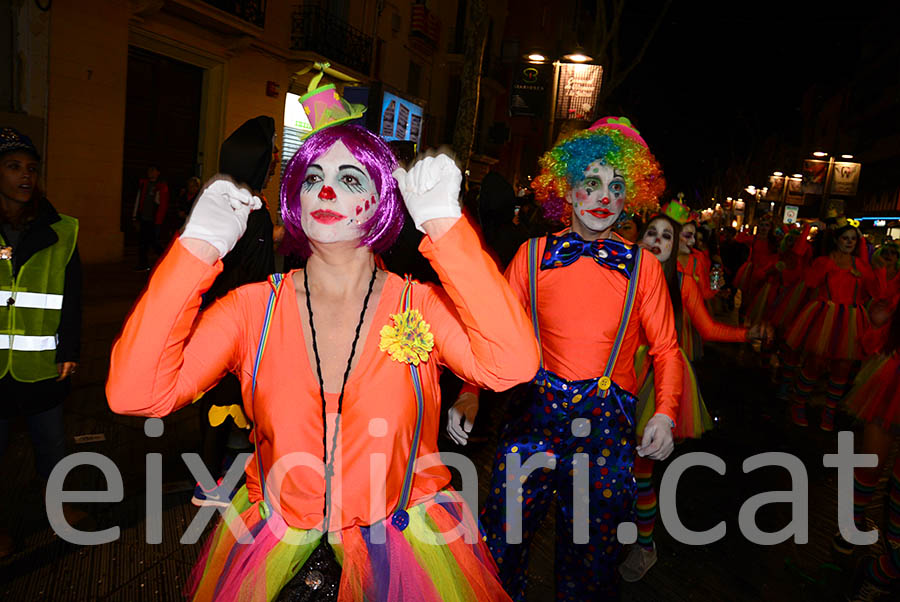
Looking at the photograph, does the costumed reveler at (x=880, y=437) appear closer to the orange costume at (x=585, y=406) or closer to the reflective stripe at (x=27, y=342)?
the orange costume at (x=585, y=406)

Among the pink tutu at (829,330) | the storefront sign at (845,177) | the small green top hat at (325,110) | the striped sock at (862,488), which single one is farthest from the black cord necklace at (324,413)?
the storefront sign at (845,177)

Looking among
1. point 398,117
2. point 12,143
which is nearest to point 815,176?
point 398,117

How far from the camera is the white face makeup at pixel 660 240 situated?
4602 millimetres

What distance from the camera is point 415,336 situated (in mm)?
2076

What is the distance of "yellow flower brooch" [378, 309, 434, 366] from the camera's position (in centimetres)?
205

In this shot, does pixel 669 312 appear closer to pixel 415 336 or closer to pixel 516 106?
pixel 415 336

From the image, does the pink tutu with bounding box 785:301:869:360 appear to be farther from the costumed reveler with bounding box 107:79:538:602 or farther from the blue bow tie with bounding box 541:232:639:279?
the costumed reveler with bounding box 107:79:538:602

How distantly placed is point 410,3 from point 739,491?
23757mm

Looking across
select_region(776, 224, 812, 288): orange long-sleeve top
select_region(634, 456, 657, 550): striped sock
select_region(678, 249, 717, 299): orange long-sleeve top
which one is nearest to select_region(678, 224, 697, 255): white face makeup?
select_region(678, 249, 717, 299): orange long-sleeve top

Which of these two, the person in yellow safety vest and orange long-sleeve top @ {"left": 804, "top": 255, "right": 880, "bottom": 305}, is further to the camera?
orange long-sleeve top @ {"left": 804, "top": 255, "right": 880, "bottom": 305}

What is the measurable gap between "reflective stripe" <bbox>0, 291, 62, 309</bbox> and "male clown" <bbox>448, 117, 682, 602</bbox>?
2453mm

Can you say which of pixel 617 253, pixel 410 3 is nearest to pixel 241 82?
pixel 410 3

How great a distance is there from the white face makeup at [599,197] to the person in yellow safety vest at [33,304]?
2.75 meters

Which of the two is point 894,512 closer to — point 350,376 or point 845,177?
point 350,376
